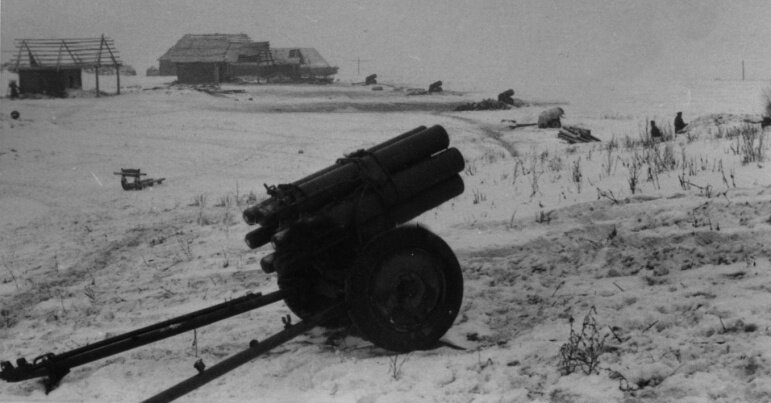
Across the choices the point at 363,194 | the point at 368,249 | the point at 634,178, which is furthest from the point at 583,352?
the point at 634,178

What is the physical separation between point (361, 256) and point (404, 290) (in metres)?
0.40

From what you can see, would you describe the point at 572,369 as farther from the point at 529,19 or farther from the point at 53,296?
the point at 529,19

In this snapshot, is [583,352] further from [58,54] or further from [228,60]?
[228,60]

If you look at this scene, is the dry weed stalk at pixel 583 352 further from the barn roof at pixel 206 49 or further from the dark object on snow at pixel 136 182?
the barn roof at pixel 206 49

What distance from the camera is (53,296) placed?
670cm

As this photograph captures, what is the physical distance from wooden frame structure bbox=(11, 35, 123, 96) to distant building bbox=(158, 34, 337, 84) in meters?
10.6

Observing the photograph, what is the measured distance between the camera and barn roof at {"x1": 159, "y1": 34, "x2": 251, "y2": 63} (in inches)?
1871

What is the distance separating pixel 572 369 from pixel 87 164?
15.4 meters

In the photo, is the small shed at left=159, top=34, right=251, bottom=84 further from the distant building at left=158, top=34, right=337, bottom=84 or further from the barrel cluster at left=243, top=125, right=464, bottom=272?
the barrel cluster at left=243, top=125, right=464, bottom=272

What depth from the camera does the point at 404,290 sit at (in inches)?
169

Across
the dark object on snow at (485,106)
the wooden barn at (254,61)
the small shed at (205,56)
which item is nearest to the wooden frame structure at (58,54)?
the small shed at (205,56)

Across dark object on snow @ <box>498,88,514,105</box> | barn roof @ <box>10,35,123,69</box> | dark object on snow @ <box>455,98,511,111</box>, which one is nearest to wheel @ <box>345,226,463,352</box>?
dark object on snow @ <box>455,98,511,111</box>

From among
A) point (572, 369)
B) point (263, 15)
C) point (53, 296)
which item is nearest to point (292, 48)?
point (263, 15)

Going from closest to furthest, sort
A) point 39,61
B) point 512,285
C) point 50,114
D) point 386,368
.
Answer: point 386,368, point 512,285, point 50,114, point 39,61
